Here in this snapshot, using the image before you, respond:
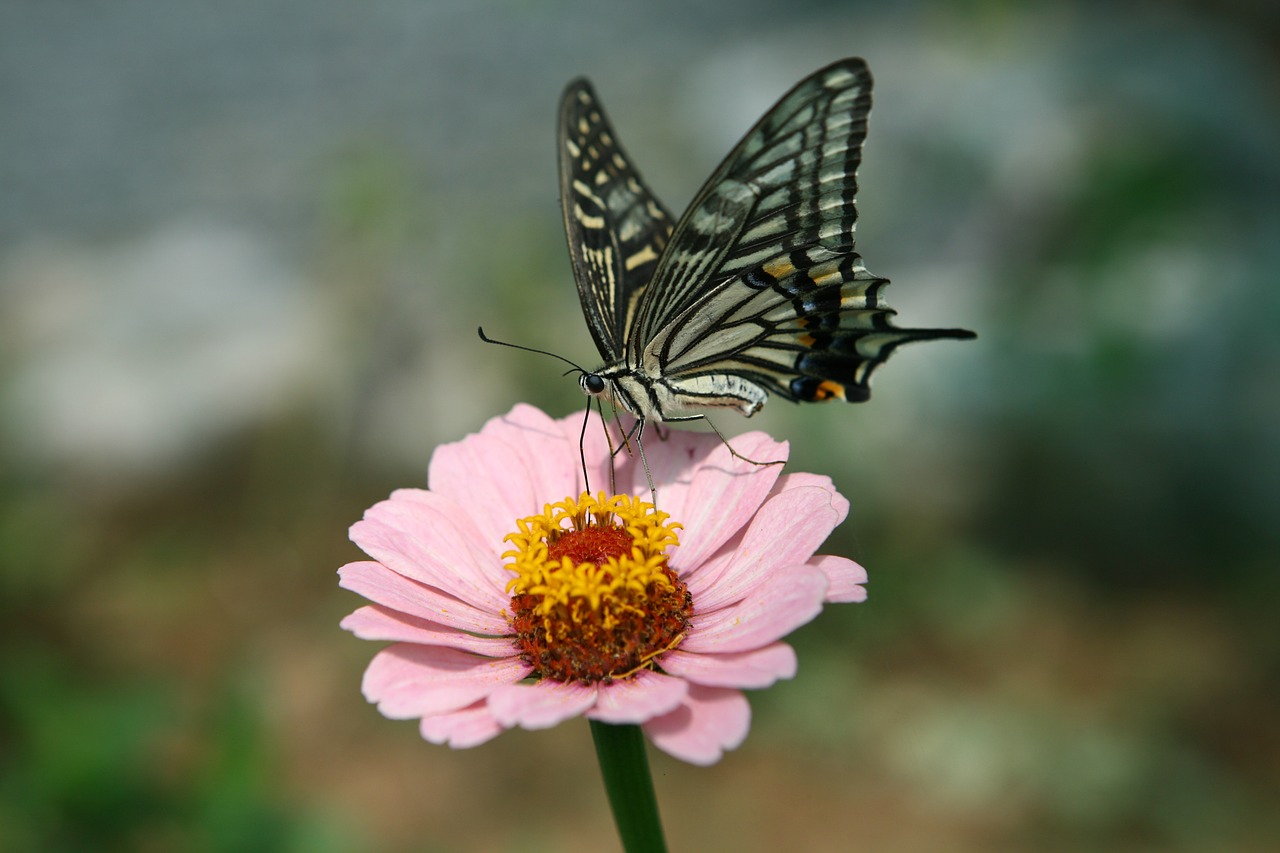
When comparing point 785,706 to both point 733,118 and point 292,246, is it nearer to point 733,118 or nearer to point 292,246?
point 733,118

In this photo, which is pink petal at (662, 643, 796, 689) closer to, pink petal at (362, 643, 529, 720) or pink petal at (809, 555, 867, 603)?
pink petal at (809, 555, 867, 603)

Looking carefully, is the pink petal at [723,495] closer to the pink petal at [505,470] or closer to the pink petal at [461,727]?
the pink petal at [505,470]

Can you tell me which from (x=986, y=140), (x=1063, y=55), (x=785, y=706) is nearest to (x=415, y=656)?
(x=785, y=706)

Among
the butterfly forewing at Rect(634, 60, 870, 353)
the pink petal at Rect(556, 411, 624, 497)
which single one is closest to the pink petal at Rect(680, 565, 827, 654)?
the pink petal at Rect(556, 411, 624, 497)

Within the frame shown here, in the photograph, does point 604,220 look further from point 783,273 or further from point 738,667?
point 738,667

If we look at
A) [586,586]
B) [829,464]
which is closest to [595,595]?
[586,586]

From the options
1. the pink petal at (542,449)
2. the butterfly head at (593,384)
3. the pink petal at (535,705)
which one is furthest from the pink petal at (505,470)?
the pink petal at (535,705)
